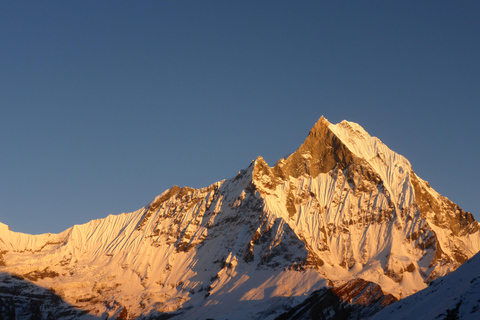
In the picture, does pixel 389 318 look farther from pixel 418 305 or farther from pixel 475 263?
pixel 475 263

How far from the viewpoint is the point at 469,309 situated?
13838cm

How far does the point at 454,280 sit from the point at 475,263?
5552mm

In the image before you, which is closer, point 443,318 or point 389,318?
point 443,318

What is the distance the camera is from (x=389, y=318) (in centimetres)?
17462

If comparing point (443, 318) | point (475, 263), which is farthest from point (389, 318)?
point (443, 318)

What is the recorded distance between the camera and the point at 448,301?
152 meters

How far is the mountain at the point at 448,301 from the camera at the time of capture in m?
140

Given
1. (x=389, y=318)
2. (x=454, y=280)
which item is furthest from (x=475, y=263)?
(x=389, y=318)

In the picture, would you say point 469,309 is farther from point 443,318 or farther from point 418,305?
point 418,305

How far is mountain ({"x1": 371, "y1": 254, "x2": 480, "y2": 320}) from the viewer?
13962 cm

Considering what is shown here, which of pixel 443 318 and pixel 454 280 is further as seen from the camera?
pixel 454 280

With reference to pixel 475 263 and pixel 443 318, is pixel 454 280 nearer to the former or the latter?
pixel 475 263

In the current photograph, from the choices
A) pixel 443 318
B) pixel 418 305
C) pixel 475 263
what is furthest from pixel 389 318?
pixel 443 318

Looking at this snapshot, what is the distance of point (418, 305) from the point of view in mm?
166500
